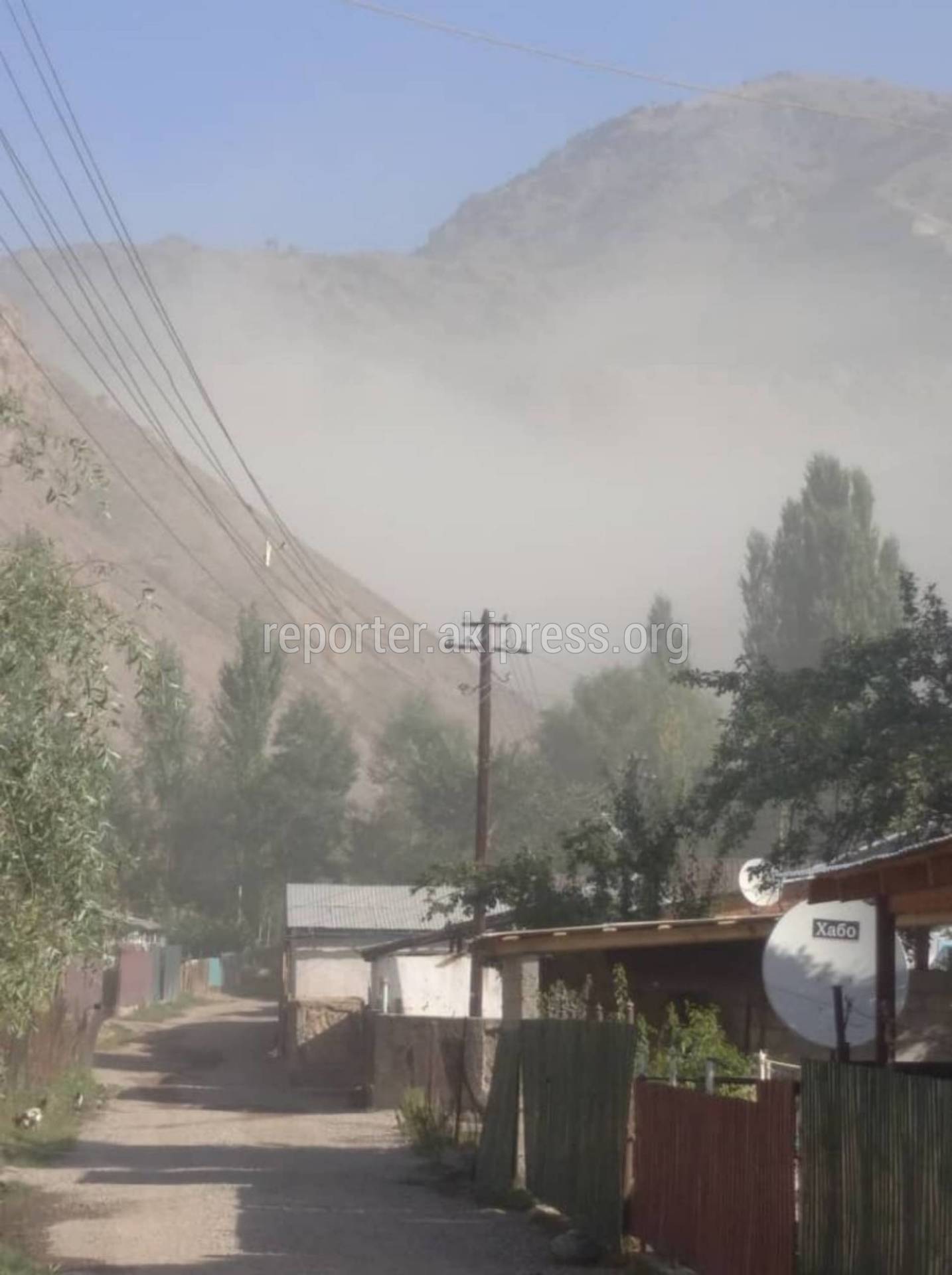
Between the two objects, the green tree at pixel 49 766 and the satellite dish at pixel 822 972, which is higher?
the green tree at pixel 49 766

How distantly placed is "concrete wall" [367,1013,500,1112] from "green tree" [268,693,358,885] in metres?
58.4

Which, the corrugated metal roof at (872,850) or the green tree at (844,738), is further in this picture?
the green tree at (844,738)

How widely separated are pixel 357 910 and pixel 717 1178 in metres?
38.4

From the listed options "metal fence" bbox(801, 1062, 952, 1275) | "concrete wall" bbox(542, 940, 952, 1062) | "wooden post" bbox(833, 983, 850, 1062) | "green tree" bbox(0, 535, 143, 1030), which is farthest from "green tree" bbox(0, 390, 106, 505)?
"concrete wall" bbox(542, 940, 952, 1062)

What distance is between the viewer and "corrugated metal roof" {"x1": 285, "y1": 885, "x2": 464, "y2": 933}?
48312 mm

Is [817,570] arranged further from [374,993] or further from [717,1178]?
[717,1178]

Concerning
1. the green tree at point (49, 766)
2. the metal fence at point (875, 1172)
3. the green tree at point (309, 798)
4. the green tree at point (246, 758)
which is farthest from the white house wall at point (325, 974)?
the green tree at point (246, 758)

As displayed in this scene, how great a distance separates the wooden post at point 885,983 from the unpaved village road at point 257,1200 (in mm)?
5217

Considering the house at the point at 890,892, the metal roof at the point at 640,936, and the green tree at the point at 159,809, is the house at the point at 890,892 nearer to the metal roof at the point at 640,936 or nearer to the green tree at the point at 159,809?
the metal roof at the point at 640,936

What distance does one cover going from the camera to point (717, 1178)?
1257 centimetres

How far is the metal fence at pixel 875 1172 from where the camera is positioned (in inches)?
350

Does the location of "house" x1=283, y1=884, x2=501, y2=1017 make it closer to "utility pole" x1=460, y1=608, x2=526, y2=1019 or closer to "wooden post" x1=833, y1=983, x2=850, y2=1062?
"utility pole" x1=460, y1=608, x2=526, y2=1019

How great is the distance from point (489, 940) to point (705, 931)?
14.6ft

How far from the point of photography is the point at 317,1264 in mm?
14859
